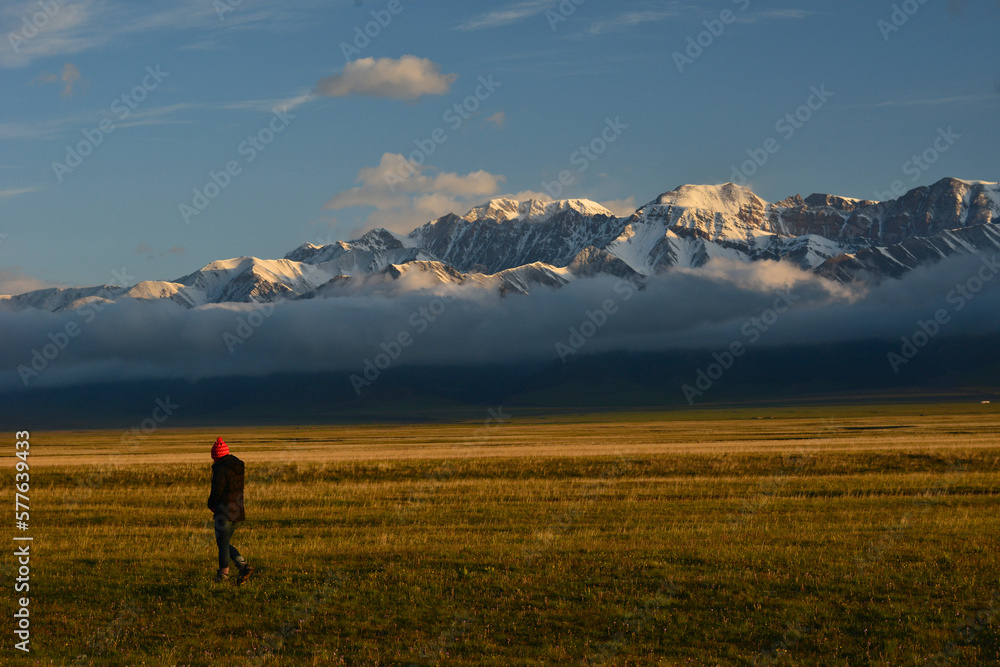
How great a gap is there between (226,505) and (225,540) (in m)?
0.76

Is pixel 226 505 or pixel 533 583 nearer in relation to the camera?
pixel 226 505

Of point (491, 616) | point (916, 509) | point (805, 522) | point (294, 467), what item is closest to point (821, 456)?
point (916, 509)

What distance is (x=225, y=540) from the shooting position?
18.3 m

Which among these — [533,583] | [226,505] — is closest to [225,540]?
[226,505]

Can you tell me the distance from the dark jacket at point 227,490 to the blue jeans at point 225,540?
0.12 metres

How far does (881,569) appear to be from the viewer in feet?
62.5

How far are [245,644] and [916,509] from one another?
2342 cm

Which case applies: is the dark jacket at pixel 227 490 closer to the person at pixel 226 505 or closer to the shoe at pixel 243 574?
the person at pixel 226 505

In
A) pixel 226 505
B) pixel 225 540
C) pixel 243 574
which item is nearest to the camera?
pixel 226 505

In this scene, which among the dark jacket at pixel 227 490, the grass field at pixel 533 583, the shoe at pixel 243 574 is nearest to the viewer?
the grass field at pixel 533 583

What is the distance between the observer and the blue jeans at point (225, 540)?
59.5 ft

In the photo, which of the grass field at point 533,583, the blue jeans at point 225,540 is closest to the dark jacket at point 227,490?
the blue jeans at point 225,540

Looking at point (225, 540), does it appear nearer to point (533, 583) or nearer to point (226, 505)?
point (226, 505)

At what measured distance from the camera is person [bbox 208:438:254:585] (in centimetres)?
1814
